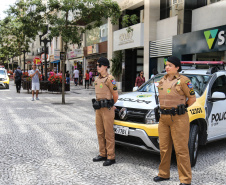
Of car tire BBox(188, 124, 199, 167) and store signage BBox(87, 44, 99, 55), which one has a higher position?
store signage BBox(87, 44, 99, 55)

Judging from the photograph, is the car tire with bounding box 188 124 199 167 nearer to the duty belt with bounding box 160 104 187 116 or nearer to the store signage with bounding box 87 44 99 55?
the duty belt with bounding box 160 104 187 116

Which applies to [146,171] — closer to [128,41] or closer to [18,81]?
[18,81]

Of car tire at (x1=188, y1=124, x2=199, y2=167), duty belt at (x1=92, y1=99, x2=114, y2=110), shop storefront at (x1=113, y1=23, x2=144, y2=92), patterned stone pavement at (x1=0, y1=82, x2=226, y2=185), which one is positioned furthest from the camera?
shop storefront at (x1=113, y1=23, x2=144, y2=92)

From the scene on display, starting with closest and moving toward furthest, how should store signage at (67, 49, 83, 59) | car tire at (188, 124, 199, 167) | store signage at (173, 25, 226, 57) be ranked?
1. car tire at (188, 124, 199, 167)
2. store signage at (173, 25, 226, 57)
3. store signage at (67, 49, 83, 59)

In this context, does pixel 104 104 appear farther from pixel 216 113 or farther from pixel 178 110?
pixel 216 113

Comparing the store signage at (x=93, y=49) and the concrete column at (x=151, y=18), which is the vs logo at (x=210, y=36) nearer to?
the concrete column at (x=151, y=18)

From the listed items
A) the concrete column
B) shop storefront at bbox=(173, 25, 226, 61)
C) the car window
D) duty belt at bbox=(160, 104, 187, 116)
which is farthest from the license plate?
the concrete column

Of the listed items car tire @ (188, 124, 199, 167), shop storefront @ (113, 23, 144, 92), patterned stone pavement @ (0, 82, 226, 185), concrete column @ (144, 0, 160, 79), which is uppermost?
concrete column @ (144, 0, 160, 79)

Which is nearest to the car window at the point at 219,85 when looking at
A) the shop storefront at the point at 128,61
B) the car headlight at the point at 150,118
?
the car headlight at the point at 150,118

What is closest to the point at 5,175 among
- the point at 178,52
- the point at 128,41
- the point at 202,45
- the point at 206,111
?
the point at 206,111

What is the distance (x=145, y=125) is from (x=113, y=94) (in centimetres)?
72

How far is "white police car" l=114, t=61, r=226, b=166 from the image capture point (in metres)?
4.58

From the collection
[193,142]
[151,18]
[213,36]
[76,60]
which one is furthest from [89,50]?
[193,142]

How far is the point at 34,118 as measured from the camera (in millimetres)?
9445
